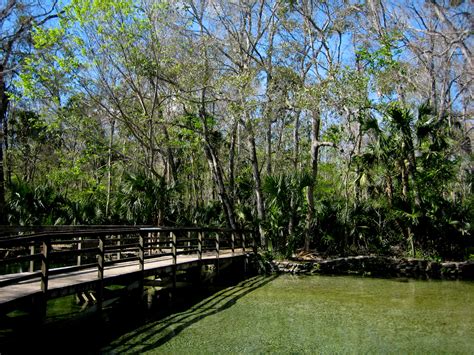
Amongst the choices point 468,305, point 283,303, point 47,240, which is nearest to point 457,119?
point 468,305

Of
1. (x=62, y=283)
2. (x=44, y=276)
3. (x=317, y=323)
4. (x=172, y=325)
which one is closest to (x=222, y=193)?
(x=317, y=323)

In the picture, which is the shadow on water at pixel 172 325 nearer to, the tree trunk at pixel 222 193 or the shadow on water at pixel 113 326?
the shadow on water at pixel 113 326

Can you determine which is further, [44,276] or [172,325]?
[172,325]

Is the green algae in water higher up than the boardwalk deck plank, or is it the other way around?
the boardwalk deck plank

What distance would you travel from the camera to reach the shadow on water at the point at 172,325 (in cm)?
586

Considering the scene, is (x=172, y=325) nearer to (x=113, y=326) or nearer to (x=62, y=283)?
(x=113, y=326)

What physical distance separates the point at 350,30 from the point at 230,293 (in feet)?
39.6

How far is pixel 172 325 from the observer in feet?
23.0

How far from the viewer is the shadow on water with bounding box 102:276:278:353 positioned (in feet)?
19.2

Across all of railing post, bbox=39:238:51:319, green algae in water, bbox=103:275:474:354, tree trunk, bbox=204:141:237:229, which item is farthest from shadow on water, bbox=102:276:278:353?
tree trunk, bbox=204:141:237:229

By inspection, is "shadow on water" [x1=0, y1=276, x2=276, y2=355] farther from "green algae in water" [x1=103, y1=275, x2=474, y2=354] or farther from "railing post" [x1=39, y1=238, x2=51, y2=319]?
"railing post" [x1=39, y1=238, x2=51, y2=319]

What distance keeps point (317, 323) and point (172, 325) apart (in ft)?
7.61

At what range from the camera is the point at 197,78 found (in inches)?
590

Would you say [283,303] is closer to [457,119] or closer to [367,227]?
[367,227]
